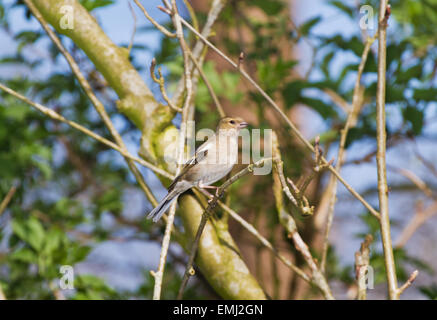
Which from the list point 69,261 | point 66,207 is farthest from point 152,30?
point 69,261

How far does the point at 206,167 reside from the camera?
7.57 ft

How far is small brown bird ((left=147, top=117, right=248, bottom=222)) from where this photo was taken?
2195 mm

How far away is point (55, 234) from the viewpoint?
2.85 meters

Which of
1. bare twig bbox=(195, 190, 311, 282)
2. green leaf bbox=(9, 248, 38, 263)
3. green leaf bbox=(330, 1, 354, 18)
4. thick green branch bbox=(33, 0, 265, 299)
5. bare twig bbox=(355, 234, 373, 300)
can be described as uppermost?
green leaf bbox=(330, 1, 354, 18)

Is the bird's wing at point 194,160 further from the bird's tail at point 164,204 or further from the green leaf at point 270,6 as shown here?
the green leaf at point 270,6

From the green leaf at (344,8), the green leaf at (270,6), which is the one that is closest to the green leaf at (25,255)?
the green leaf at (270,6)

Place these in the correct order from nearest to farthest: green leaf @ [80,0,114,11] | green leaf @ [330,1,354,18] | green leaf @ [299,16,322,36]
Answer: green leaf @ [80,0,114,11]
green leaf @ [299,16,322,36]
green leaf @ [330,1,354,18]

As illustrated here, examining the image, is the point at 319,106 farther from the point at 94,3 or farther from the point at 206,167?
the point at 94,3

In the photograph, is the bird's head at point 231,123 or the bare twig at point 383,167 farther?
the bird's head at point 231,123

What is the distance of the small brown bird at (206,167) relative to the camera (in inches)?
86.4

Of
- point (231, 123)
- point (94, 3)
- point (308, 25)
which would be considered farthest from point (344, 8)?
point (94, 3)

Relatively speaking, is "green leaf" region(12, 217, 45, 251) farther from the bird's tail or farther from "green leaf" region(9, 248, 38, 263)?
the bird's tail

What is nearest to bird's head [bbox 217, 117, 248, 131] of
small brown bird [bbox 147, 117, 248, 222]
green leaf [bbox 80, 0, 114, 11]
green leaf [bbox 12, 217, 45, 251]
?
small brown bird [bbox 147, 117, 248, 222]

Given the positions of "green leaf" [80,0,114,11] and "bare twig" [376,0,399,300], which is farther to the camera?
"green leaf" [80,0,114,11]
